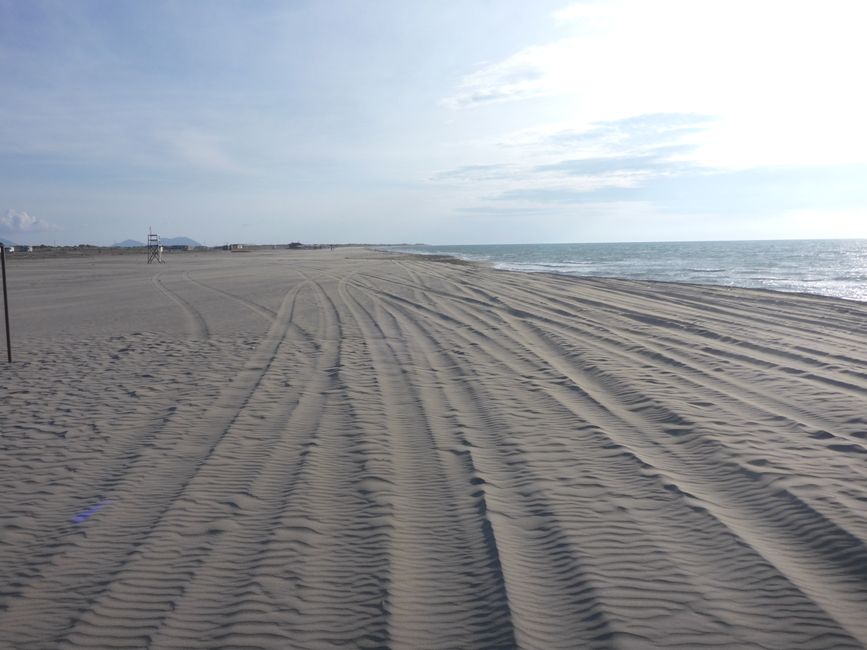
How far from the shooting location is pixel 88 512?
4250 mm

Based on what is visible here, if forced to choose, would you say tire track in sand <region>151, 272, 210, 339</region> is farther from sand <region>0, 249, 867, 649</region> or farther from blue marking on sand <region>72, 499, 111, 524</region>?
blue marking on sand <region>72, 499, 111, 524</region>

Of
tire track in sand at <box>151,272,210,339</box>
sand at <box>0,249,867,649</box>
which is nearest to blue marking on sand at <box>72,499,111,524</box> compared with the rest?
sand at <box>0,249,867,649</box>

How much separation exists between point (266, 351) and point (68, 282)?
60.8 feet

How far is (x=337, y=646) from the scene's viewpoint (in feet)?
9.43

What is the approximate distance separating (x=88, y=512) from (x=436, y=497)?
7.43 feet

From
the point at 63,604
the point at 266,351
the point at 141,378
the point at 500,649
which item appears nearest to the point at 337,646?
the point at 500,649

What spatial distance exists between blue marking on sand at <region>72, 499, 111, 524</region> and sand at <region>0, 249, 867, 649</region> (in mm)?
22

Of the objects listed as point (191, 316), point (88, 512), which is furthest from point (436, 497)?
point (191, 316)

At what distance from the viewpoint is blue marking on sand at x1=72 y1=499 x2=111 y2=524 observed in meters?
4.14

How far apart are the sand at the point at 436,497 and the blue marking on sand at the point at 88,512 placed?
0.07ft

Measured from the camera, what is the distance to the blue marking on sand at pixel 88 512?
4139 mm

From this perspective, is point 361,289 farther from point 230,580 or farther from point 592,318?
point 230,580

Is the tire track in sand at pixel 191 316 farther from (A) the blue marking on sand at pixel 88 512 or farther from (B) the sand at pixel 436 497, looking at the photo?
(A) the blue marking on sand at pixel 88 512

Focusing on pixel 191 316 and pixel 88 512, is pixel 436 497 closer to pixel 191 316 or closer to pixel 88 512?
pixel 88 512
